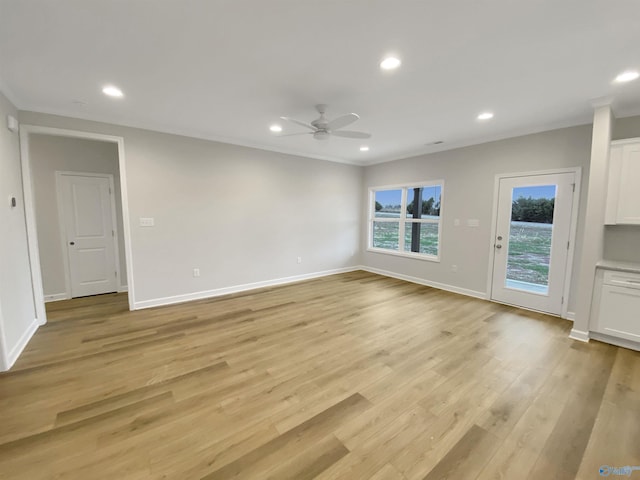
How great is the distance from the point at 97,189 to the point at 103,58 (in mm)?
3272

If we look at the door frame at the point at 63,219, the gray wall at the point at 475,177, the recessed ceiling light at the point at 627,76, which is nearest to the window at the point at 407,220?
the gray wall at the point at 475,177

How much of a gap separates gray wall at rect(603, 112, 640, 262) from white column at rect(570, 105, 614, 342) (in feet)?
0.85

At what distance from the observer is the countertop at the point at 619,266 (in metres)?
2.77

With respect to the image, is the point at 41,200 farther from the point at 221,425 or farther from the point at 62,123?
the point at 221,425

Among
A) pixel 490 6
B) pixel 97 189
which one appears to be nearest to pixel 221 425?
pixel 490 6

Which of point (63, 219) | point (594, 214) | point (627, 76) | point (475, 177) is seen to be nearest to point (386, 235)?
point (475, 177)

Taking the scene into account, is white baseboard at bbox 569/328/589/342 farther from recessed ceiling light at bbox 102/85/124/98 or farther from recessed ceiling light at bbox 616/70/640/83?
recessed ceiling light at bbox 102/85/124/98

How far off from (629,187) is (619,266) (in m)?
0.90

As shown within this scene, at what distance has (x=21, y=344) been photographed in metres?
2.75

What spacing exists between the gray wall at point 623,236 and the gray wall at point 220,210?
14.3 feet

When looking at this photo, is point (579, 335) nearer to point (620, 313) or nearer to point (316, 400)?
point (620, 313)

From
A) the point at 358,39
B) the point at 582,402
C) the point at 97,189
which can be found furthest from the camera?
the point at 97,189

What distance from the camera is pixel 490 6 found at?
1.60 m

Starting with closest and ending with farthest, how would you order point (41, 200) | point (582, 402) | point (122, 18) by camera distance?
point (122, 18) → point (582, 402) → point (41, 200)
